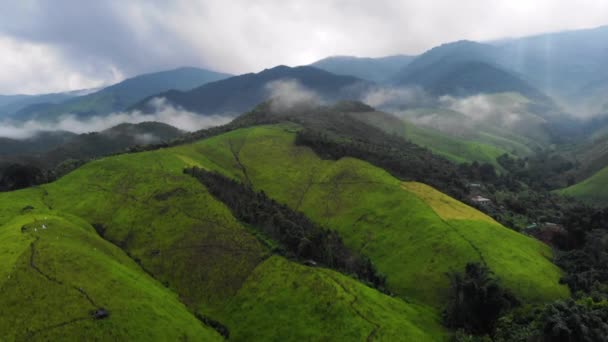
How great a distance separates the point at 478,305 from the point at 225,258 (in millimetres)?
42433

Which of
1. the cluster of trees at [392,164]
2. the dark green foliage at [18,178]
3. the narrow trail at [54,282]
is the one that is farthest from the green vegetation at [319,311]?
the dark green foliage at [18,178]

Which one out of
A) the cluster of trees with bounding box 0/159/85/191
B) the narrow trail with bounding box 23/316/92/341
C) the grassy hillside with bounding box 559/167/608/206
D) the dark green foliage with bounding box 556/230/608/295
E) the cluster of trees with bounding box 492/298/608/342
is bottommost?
the grassy hillside with bounding box 559/167/608/206

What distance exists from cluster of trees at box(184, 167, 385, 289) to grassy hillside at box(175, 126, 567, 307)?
20.3 feet

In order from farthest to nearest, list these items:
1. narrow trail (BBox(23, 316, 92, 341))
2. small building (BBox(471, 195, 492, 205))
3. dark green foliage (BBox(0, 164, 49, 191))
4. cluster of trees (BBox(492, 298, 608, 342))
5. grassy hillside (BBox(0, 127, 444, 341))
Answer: small building (BBox(471, 195, 492, 205)), dark green foliage (BBox(0, 164, 49, 191)), grassy hillside (BBox(0, 127, 444, 341)), cluster of trees (BBox(492, 298, 608, 342)), narrow trail (BBox(23, 316, 92, 341))

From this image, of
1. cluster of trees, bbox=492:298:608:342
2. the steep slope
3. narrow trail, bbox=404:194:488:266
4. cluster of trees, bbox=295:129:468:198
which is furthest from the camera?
cluster of trees, bbox=295:129:468:198

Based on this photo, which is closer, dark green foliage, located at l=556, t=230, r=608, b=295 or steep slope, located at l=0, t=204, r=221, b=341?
steep slope, located at l=0, t=204, r=221, b=341

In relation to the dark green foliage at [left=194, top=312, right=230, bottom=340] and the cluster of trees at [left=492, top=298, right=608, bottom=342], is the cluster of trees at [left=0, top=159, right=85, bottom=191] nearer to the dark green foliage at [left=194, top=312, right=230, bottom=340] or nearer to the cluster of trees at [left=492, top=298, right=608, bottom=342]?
the dark green foliage at [left=194, top=312, right=230, bottom=340]

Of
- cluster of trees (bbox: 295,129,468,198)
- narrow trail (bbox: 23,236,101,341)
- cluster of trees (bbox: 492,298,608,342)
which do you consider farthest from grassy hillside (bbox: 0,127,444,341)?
cluster of trees (bbox: 295,129,468,198)

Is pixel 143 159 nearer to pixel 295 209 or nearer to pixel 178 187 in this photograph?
pixel 178 187

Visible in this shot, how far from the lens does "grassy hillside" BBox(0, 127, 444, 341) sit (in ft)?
197

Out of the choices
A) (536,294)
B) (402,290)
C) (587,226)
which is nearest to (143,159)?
(402,290)

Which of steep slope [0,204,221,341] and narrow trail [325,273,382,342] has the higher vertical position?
steep slope [0,204,221,341]

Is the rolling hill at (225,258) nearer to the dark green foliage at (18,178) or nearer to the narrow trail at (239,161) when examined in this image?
the narrow trail at (239,161)

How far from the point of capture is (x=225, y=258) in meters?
80.2
